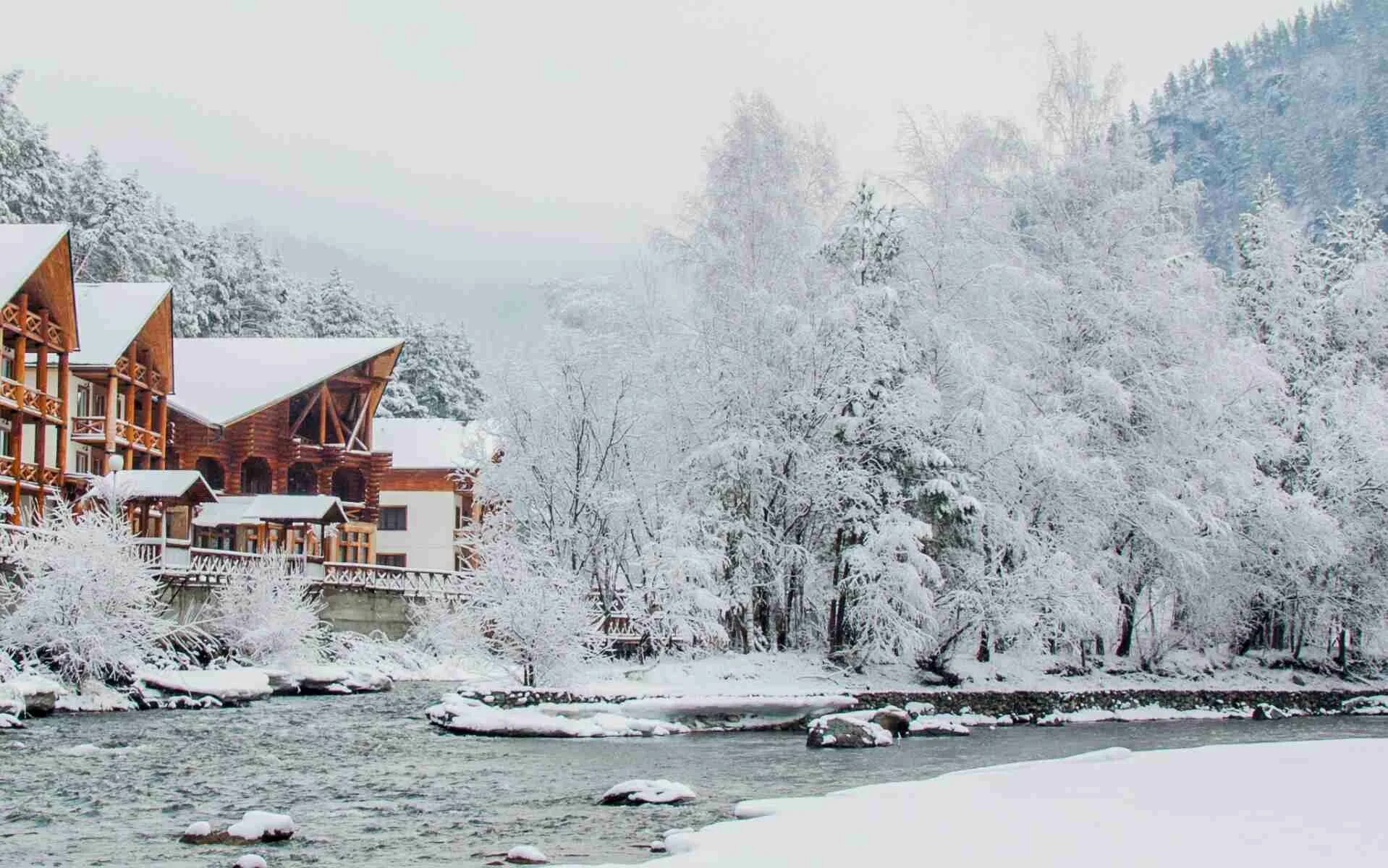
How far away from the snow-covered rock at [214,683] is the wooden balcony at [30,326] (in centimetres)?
1482

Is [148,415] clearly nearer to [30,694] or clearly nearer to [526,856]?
[30,694]

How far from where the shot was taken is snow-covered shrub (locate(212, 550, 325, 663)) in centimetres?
3953

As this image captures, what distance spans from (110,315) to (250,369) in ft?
28.8

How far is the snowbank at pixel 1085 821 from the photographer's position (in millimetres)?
11109

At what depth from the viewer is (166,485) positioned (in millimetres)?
47062

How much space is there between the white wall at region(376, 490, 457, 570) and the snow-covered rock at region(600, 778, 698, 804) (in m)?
49.6

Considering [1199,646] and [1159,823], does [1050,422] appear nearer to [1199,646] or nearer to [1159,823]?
[1199,646]

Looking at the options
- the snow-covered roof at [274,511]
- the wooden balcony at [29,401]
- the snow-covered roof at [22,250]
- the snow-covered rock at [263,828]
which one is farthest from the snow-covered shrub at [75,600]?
the snow-covered roof at [274,511]

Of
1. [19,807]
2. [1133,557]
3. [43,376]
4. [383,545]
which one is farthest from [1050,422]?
[383,545]

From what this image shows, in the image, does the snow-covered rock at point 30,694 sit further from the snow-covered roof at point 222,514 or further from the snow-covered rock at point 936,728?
the snow-covered roof at point 222,514

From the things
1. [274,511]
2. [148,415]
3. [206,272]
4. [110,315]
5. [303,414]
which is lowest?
[274,511]

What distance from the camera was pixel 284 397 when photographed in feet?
190

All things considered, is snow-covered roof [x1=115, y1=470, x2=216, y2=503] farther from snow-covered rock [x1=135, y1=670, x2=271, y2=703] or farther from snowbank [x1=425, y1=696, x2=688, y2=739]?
snowbank [x1=425, y1=696, x2=688, y2=739]

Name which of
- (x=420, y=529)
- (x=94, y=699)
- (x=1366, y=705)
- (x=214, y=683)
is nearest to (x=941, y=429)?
(x=1366, y=705)
